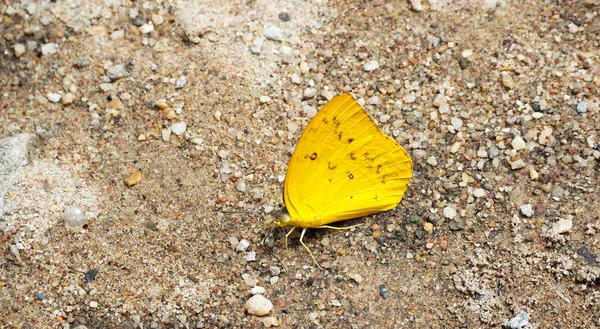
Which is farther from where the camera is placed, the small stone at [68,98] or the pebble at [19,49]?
the pebble at [19,49]

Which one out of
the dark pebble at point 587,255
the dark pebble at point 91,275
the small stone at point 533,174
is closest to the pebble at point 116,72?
the dark pebble at point 91,275

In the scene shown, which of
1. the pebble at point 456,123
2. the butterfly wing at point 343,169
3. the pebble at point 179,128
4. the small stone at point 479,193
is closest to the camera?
the butterfly wing at point 343,169

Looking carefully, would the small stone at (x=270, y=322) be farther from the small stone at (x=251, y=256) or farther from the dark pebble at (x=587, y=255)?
the dark pebble at (x=587, y=255)

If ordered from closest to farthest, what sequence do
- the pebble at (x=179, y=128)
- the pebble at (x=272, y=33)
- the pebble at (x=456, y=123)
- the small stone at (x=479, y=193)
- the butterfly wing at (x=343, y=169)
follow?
the butterfly wing at (x=343, y=169), the small stone at (x=479, y=193), the pebble at (x=456, y=123), the pebble at (x=179, y=128), the pebble at (x=272, y=33)

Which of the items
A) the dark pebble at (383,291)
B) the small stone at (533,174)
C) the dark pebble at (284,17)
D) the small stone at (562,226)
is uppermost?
the dark pebble at (284,17)

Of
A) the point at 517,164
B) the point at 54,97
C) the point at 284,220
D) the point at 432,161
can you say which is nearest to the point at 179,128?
the point at 54,97

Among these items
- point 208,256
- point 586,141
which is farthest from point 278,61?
point 586,141
